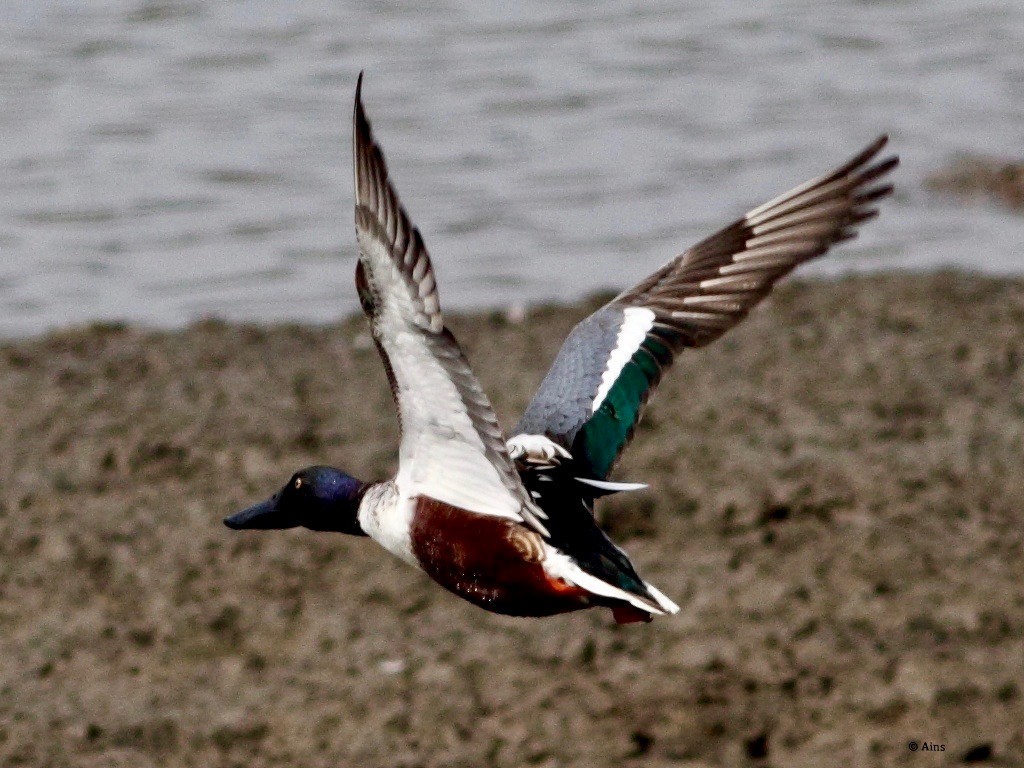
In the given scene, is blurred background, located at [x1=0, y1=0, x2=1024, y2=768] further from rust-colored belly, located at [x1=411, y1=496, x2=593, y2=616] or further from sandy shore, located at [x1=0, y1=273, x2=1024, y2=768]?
rust-colored belly, located at [x1=411, y1=496, x2=593, y2=616]

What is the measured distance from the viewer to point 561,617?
20.2 ft

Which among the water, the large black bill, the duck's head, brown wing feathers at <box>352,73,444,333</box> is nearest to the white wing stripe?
the duck's head

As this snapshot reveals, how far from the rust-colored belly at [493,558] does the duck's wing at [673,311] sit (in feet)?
1.56

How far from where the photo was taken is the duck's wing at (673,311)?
184 inches

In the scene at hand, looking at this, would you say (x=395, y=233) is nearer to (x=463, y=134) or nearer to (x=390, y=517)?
(x=390, y=517)

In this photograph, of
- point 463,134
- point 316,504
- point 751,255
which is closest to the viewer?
point 316,504

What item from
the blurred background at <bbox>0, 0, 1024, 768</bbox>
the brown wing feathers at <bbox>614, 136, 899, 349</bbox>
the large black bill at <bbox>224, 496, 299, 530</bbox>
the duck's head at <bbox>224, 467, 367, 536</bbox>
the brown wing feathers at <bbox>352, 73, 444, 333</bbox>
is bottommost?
the blurred background at <bbox>0, 0, 1024, 768</bbox>

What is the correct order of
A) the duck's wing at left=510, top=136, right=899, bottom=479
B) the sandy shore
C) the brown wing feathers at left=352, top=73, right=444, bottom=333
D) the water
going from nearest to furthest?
the brown wing feathers at left=352, top=73, right=444, bottom=333 < the duck's wing at left=510, top=136, right=899, bottom=479 < the sandy shore < the water

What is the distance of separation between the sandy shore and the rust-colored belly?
1547 millimetres

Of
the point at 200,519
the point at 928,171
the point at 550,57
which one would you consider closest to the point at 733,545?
the point at 200,519

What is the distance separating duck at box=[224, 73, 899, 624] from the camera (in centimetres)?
360

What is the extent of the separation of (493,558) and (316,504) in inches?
26.2

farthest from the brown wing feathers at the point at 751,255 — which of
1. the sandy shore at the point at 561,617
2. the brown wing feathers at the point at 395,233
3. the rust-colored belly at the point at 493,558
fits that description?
the brown wing feathers at the point at 395,233

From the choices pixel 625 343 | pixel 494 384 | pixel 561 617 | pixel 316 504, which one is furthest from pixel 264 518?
pixel 494 384
